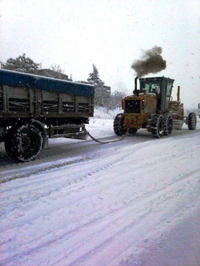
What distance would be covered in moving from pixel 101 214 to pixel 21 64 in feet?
99.1

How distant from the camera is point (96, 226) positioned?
270 centimetres

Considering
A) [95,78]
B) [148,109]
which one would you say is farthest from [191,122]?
[95,78]

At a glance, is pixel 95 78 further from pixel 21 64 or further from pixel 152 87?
pixel 152 87

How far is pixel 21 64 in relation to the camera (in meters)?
29.3

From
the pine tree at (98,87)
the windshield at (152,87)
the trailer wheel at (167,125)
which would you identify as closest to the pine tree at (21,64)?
the pine tree at (98,87)

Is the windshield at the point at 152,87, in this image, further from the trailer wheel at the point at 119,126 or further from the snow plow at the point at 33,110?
the snow plow at the point at 33,110

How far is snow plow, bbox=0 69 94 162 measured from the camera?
563 centimetres

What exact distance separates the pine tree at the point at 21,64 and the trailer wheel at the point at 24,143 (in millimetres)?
25592

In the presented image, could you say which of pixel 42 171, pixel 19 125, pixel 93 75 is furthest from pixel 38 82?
pixel 93 75

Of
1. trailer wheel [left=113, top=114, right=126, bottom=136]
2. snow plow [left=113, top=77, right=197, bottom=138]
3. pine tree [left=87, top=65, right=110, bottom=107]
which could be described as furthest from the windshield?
pine tree [left=87, top=65, right=110, bottom=107]

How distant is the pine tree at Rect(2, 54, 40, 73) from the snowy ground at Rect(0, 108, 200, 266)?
26891mm

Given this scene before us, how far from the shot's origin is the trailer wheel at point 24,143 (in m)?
5.83

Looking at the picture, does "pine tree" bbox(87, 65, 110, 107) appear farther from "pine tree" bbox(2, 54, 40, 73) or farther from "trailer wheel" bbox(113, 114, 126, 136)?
"trailer wheel" bbox(113, 114, 126, 136)

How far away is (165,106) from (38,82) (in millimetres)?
8305
